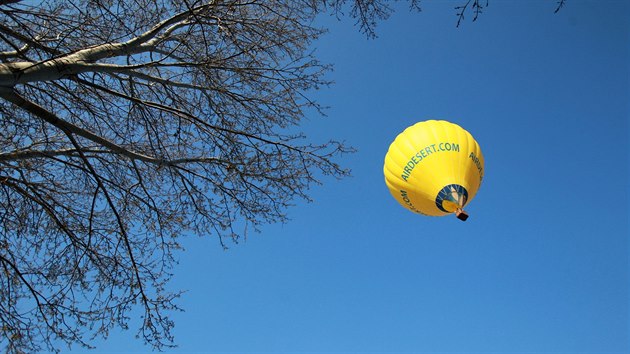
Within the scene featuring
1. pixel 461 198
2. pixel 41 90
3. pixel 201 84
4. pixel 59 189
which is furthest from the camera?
pixel 461 198

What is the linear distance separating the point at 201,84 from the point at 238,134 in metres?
0.90

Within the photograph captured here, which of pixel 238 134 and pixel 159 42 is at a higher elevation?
pixel 159 42

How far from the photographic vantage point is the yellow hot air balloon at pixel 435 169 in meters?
7.84

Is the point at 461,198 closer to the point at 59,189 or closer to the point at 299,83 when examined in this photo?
the point at 299,83

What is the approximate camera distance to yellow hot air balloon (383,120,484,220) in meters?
7.84

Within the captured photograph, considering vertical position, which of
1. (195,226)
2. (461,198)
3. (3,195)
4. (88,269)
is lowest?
(88,269)

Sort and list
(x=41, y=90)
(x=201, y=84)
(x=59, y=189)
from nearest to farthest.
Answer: (x=41, y=90) → (x=201, y=84) → (x=59, y=189)

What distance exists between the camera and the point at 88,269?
5609 millimetres

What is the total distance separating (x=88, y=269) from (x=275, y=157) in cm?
279

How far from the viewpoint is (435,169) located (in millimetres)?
7988

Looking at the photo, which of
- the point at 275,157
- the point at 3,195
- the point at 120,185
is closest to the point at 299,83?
the point at 275,157

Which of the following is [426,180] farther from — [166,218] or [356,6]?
[166,218]

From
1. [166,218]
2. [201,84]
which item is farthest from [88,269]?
[201,84]

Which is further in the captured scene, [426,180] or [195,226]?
[426,180]
